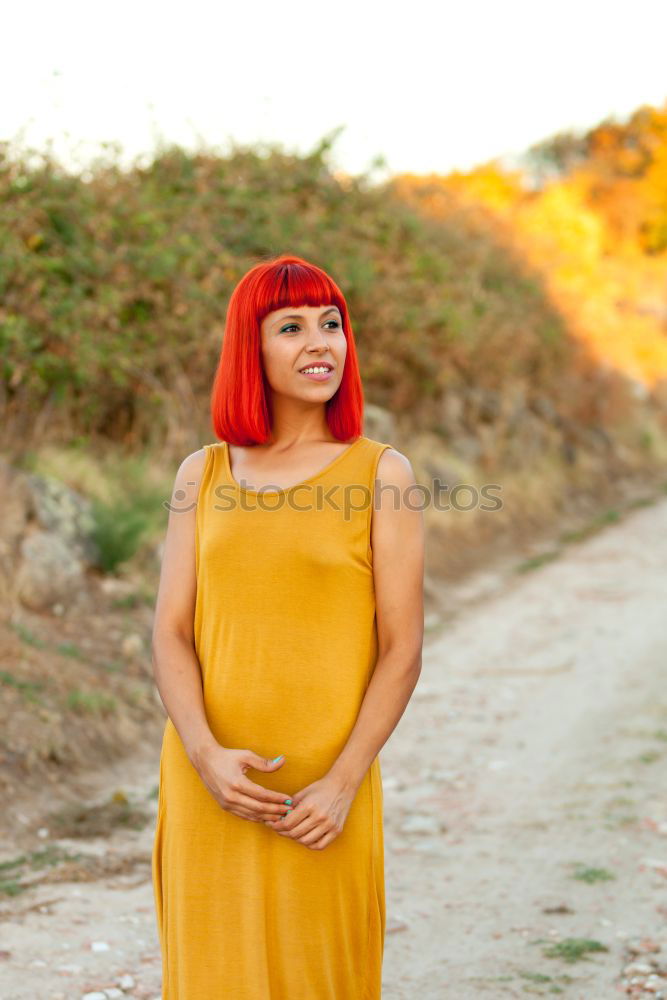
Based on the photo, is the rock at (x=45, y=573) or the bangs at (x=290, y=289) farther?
the rock at (x=45, y=573)

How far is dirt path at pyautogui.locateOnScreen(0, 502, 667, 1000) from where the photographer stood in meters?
3.34

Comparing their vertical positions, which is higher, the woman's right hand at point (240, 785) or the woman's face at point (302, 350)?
the woman's face at point (302, 350)

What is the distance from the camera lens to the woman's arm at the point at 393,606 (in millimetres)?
2135

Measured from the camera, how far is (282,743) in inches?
84.2

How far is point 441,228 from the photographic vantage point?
14414 mm

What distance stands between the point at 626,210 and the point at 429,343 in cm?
2524

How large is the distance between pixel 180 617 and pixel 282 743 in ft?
1.09

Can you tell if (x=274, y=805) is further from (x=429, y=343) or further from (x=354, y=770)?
(x=429, y=343)

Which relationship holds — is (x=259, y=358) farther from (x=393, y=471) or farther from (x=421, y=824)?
(x=421, y=824)

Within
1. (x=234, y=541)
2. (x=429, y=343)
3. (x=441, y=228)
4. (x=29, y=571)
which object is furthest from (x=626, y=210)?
(x=234, y=541)

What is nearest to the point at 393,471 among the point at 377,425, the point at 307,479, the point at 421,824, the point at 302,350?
the point at 307,479

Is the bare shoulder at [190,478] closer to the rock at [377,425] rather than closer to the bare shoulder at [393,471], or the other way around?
the bare shoulder at [393,471]

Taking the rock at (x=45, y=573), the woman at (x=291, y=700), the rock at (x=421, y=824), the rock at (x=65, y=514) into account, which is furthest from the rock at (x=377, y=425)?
the woman at (x=291, y=700)

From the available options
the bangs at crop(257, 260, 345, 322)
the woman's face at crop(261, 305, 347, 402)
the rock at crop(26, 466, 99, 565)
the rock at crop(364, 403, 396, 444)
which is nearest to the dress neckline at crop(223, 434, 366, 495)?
the woman's face at crop(261, 305, 347, 402)
